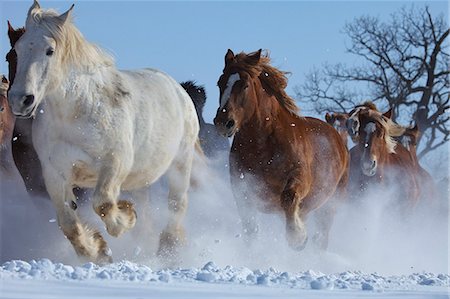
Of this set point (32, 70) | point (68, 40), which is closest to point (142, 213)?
point (68, 40)

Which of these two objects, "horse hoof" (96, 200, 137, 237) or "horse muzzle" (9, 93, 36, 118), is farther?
"horse hoof" (96, 200, 137, 237)

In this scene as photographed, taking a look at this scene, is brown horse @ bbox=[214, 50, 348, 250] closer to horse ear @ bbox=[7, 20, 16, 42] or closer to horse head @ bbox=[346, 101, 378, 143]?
horse ear @ bbox=[7, 20, 16, 42]

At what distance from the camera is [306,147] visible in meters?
9.51

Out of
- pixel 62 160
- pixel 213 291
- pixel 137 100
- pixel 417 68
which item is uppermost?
pixel 417 68

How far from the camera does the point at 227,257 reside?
352 inches

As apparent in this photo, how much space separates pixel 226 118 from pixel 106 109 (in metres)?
1.81

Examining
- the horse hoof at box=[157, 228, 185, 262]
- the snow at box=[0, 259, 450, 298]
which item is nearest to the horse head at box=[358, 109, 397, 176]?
the horse hoof at box=[157, 228, 185, 262]

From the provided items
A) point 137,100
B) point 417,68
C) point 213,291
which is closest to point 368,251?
point 137,100

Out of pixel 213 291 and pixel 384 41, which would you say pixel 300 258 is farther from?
pixel 384 41

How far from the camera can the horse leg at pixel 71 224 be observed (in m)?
7.28

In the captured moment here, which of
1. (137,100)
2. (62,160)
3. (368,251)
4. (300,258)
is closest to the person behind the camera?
(62,160)

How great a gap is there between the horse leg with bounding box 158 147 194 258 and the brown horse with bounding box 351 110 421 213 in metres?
3.57

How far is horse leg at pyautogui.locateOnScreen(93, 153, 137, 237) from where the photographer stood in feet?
23.4

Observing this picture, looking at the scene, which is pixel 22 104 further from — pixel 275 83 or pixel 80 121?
pixel 275 83
